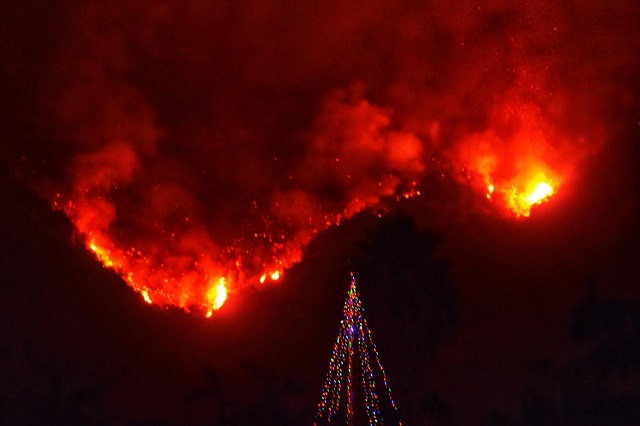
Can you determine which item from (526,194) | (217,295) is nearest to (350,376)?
(217,295)

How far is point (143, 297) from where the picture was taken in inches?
453

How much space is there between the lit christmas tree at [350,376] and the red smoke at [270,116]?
48.5 inches

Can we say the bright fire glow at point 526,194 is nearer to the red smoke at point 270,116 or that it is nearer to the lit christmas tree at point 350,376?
the red smoke at point 270,116

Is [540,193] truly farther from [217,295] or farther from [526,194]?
[217,295]

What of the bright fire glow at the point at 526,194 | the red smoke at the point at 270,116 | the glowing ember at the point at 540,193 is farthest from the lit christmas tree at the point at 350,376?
the glowing ember at the point at 540,193

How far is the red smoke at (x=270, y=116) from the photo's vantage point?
11.5m

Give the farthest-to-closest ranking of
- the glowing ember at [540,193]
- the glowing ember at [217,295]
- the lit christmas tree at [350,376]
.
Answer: the glowing ember at [217,295], the lit christmas tree at [350,376], the glowing ember at [540,193]

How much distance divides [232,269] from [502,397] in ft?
13.3

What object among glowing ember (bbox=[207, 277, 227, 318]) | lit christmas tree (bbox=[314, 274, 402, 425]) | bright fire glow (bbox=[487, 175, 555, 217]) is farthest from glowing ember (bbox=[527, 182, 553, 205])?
glowing ember (bbox=[207, 277, 227, 318])

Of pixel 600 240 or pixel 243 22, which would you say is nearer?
pixel 600 240

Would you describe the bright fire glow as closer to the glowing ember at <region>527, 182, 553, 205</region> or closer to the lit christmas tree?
the glowing ember at <region>527, 182, 553, 205</region>

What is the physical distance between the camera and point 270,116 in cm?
1174

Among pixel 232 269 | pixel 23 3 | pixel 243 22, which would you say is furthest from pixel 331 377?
pixel 23 3

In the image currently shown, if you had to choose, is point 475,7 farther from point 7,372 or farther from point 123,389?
point 7,372
